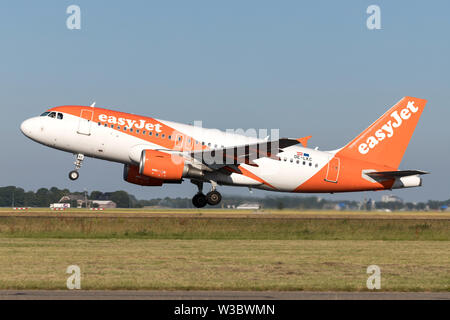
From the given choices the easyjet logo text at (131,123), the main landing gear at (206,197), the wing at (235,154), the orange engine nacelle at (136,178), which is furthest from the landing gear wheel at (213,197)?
the easyjet logo text at (131,123)

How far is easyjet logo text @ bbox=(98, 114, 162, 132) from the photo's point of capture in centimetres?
3853

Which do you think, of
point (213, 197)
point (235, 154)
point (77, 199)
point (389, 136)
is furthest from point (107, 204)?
point (235, 154)

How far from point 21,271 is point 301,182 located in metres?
22.7

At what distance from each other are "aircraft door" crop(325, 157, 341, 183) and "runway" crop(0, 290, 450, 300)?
2369 centimetres

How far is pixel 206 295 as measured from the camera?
18031mm

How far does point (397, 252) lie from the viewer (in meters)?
30.8

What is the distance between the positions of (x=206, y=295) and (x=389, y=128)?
31.2 metres

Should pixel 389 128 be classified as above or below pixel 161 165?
above

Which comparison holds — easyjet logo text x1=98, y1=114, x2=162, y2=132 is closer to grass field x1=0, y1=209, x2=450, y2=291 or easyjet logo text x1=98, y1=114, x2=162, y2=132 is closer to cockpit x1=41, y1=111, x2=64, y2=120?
cockpit x1=41, y1=111, x2=64, y2=120

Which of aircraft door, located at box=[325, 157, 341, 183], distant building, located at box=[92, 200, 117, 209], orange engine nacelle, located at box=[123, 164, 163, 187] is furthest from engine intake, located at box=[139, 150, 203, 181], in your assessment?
distant building, located at box=[92, 200, 117, 209]

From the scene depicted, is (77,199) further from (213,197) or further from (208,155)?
(208,155)

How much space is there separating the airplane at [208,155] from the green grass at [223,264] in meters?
6.09

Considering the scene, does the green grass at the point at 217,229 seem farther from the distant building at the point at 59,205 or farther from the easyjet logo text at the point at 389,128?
the distant building at the point at 59,205
